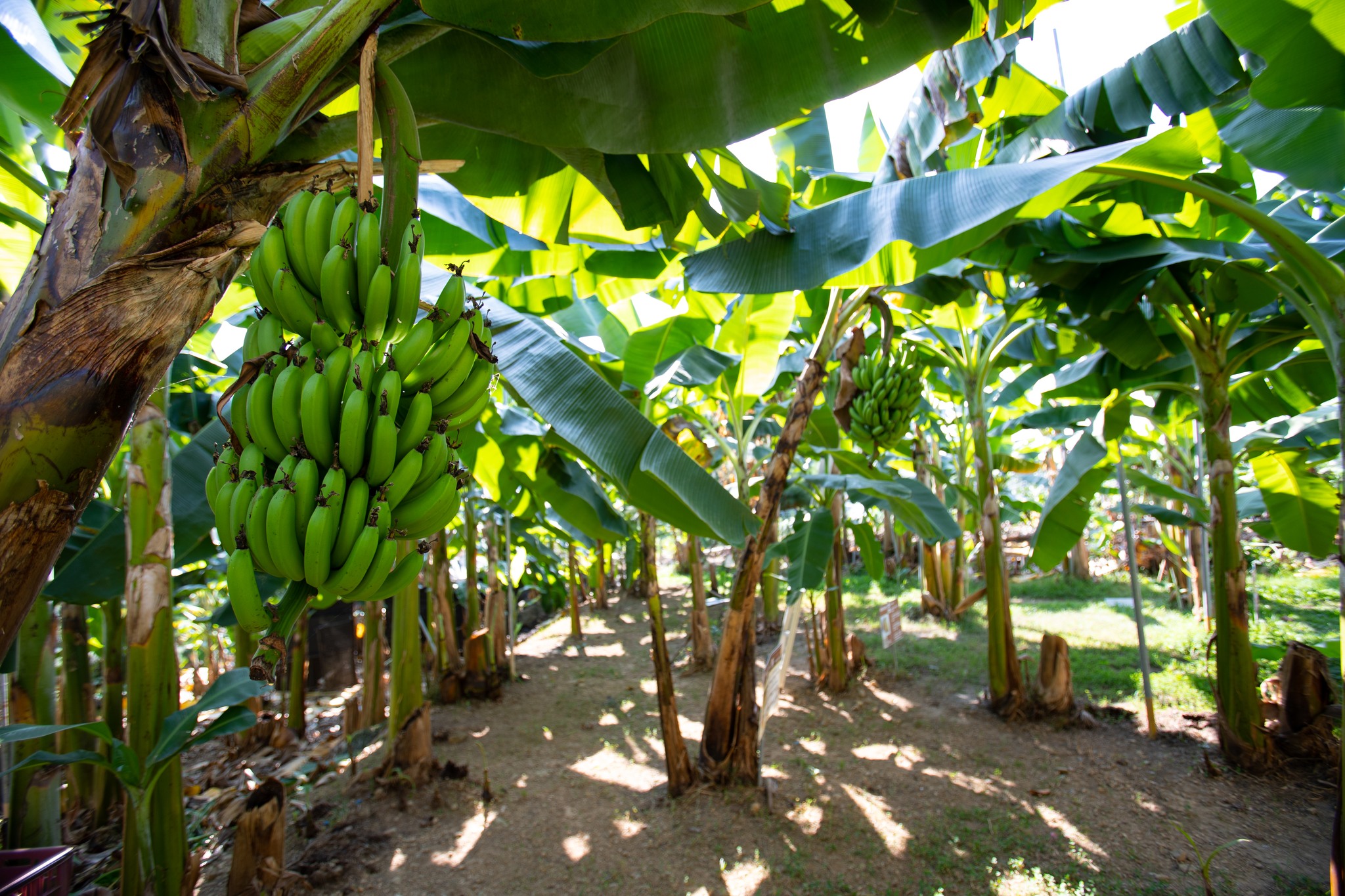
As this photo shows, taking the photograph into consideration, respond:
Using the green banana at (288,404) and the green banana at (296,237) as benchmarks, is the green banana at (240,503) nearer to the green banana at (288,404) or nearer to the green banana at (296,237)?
the green banana at (288,404)

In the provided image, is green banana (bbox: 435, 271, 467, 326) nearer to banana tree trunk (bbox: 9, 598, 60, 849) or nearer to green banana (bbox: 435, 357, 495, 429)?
green banana (bbox: 435, 357, 495, 429)

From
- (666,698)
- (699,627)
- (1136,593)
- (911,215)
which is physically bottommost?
(699,627)

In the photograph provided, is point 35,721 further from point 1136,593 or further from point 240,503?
point 1136,593

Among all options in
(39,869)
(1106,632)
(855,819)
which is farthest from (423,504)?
(1106,632)

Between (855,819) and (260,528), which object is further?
(855,819)

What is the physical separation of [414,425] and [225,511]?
0.99 ft

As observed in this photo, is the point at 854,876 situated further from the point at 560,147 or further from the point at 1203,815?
the point at 560,147

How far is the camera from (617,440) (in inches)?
73.0

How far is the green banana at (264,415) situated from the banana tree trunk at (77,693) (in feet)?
12.9

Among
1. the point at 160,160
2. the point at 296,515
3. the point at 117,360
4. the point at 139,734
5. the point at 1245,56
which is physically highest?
the point at 1245,56

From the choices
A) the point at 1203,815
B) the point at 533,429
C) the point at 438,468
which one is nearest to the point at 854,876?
the point at 1203,815

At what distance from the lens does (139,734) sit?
2162 mm

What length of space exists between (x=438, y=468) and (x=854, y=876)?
2.95m

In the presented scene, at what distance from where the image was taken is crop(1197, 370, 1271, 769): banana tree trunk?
361 cm
